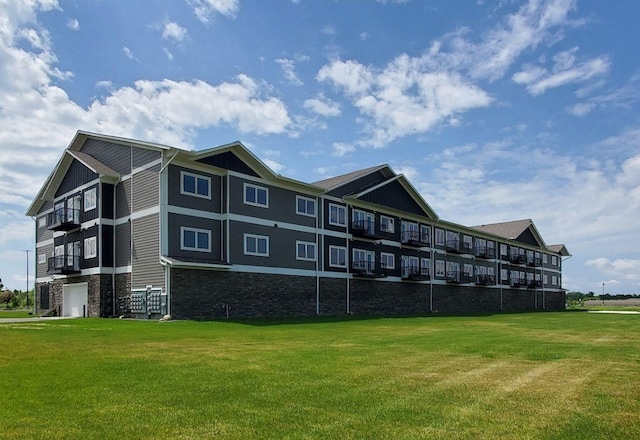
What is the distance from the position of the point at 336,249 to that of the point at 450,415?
30854 mm

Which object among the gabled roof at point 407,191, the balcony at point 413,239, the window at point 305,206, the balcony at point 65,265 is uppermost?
the gabled roof at point 407,191

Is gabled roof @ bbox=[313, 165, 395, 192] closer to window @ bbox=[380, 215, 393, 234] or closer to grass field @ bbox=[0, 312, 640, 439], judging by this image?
window @ bbox=[380, 215, 393, 234]

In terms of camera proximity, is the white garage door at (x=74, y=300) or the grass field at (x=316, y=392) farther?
the white garage door at (x=74, y=300)

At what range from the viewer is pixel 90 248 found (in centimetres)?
3103

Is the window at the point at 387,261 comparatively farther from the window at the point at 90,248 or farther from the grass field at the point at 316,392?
the grass field at the point at 316,392

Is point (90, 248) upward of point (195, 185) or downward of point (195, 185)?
downward

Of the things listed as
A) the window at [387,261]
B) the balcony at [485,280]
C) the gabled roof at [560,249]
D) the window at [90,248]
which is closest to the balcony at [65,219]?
the window at [90,248]

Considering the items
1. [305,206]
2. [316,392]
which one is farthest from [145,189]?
[316,392]

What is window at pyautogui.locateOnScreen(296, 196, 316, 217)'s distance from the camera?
34.6 meters

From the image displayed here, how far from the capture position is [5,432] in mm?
5906

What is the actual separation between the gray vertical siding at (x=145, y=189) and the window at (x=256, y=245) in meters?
5.81

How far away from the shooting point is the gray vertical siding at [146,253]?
88.3 ft

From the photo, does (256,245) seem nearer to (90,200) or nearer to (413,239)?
(90,200)

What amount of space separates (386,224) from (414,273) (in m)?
5.17
